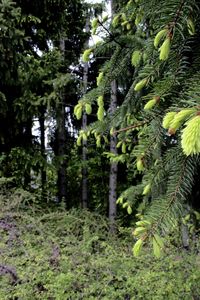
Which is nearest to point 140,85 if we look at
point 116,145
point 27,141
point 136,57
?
point 136,57

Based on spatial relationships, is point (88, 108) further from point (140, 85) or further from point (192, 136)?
point (192, 136)

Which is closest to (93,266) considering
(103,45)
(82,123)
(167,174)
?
(167,174)

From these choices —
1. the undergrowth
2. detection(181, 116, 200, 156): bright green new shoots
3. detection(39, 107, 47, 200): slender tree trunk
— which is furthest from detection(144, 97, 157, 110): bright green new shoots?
detection(39, 107, 47, 200): slender tree trunk

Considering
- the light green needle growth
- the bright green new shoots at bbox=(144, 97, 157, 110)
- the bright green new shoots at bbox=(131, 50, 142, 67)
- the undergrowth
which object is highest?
the bright green new shoots at bbox=(131, 50, 142, 67)

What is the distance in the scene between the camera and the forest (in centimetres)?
114

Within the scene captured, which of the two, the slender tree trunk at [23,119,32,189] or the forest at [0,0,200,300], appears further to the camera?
the slender tree trunk at [23,119,32,189]

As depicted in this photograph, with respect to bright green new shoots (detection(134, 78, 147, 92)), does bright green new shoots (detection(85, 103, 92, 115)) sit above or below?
below

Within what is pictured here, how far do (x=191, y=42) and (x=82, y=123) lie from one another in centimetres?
759

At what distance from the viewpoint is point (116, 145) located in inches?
107

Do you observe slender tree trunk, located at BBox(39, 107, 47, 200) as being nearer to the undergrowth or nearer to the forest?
the forest

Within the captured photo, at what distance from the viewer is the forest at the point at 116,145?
114 cm

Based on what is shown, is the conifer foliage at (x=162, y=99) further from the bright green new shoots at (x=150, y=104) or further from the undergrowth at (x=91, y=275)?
the undergrowth at (x=91, y=275)

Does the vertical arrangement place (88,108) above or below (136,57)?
below

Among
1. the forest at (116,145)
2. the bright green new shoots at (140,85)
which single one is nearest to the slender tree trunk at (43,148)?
the forest at (116,145)
